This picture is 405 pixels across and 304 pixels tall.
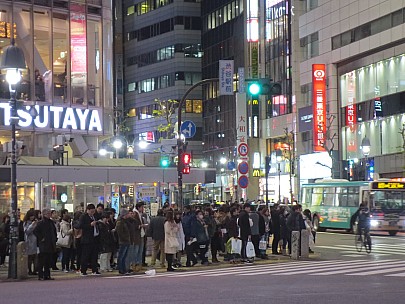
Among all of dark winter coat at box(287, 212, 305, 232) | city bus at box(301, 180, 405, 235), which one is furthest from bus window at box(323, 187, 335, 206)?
dark winter coat at box(287, 212, 305, 232)

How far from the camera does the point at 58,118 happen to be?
47719mm

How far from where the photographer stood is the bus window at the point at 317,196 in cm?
5034

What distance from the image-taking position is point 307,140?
250 feet

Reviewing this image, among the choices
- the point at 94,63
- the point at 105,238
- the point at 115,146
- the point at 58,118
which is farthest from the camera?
the point at 115,146

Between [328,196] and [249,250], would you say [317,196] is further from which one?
[249,250]

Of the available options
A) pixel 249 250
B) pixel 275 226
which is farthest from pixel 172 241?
pixel 275 226

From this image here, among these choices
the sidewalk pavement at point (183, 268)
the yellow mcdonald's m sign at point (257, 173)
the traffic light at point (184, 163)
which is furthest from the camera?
the yellow mcdonald's m sign at point (257, 173)

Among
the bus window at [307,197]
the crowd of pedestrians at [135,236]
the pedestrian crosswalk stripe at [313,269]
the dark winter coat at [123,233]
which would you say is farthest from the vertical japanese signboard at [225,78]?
the dark winter coat at [123,233]

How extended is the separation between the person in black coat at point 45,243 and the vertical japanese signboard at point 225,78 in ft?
48.2

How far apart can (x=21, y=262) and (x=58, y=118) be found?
1021 inches

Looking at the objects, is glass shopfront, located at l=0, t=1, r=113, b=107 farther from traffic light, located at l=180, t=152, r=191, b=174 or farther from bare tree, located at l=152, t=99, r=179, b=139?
bare tree, located at l=152, t=99, r=179, b=139

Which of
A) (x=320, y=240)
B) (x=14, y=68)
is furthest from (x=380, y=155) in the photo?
(x=14, y=68)

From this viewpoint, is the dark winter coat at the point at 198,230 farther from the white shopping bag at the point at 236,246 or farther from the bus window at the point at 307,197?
the bus window at the point at 307,197

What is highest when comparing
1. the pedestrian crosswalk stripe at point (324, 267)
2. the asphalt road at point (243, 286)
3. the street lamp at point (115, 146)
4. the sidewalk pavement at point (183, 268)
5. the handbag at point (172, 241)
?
the street lamp at point (115, 146)
